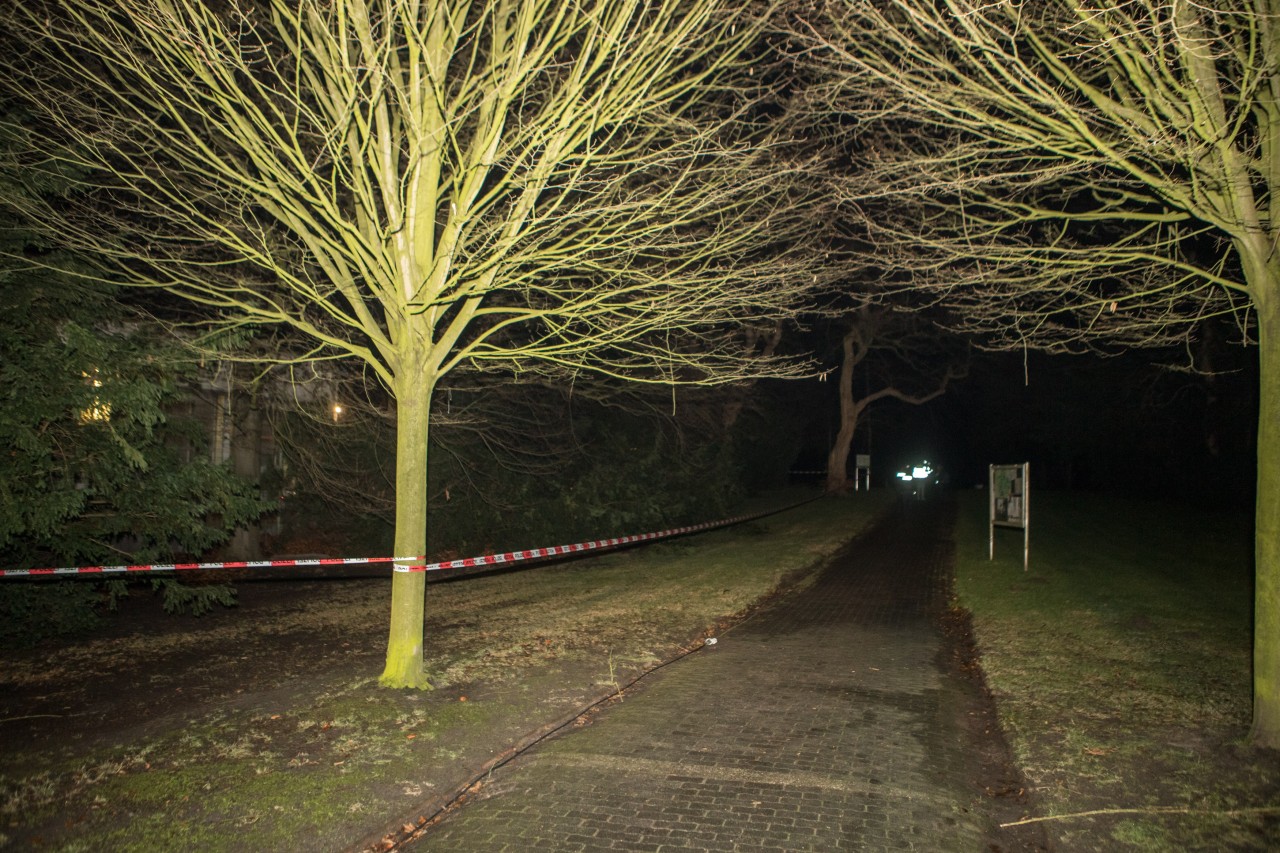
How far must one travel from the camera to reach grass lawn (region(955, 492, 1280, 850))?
4699 mm

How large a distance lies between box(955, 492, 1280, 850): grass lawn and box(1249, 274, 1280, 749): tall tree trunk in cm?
34

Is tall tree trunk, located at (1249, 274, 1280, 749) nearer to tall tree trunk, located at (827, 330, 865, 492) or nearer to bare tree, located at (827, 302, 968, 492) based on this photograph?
bare tree, located at (827, 302, 968, 492)

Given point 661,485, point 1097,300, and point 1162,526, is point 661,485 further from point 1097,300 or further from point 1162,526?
point 1162,526

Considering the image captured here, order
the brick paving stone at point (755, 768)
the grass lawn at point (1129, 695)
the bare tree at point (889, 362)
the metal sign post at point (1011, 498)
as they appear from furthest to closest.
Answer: the bare tree at point (889, 362) → the metal sign post at point (1011, 498) → the grass lawn at point (1129, 695) → the brick paving stone at point (755, 768)

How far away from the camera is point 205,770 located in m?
5.24

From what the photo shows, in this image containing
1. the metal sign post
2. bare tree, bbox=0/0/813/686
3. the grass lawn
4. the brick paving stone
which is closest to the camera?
the brick paving stone

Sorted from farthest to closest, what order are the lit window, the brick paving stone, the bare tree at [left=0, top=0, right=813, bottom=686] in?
the lit window, the bare tree at [left=0, top=0, right=813, bottom=686], the brick paving stone

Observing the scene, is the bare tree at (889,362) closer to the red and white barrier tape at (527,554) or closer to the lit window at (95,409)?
the red and white barrier tape at (527,554)

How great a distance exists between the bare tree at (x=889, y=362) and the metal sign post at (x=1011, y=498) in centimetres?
2041

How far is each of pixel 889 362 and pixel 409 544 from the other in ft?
131

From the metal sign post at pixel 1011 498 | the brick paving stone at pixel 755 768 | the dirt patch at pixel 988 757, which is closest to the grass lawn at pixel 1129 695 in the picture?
the dirt patch at pixel 988 757

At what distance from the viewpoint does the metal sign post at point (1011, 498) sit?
14945 mm

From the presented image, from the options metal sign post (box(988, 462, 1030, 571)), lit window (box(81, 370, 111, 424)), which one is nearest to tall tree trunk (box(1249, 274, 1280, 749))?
metal sign post (box(988, 462, 1030, 571))

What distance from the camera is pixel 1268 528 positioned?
220 inches
